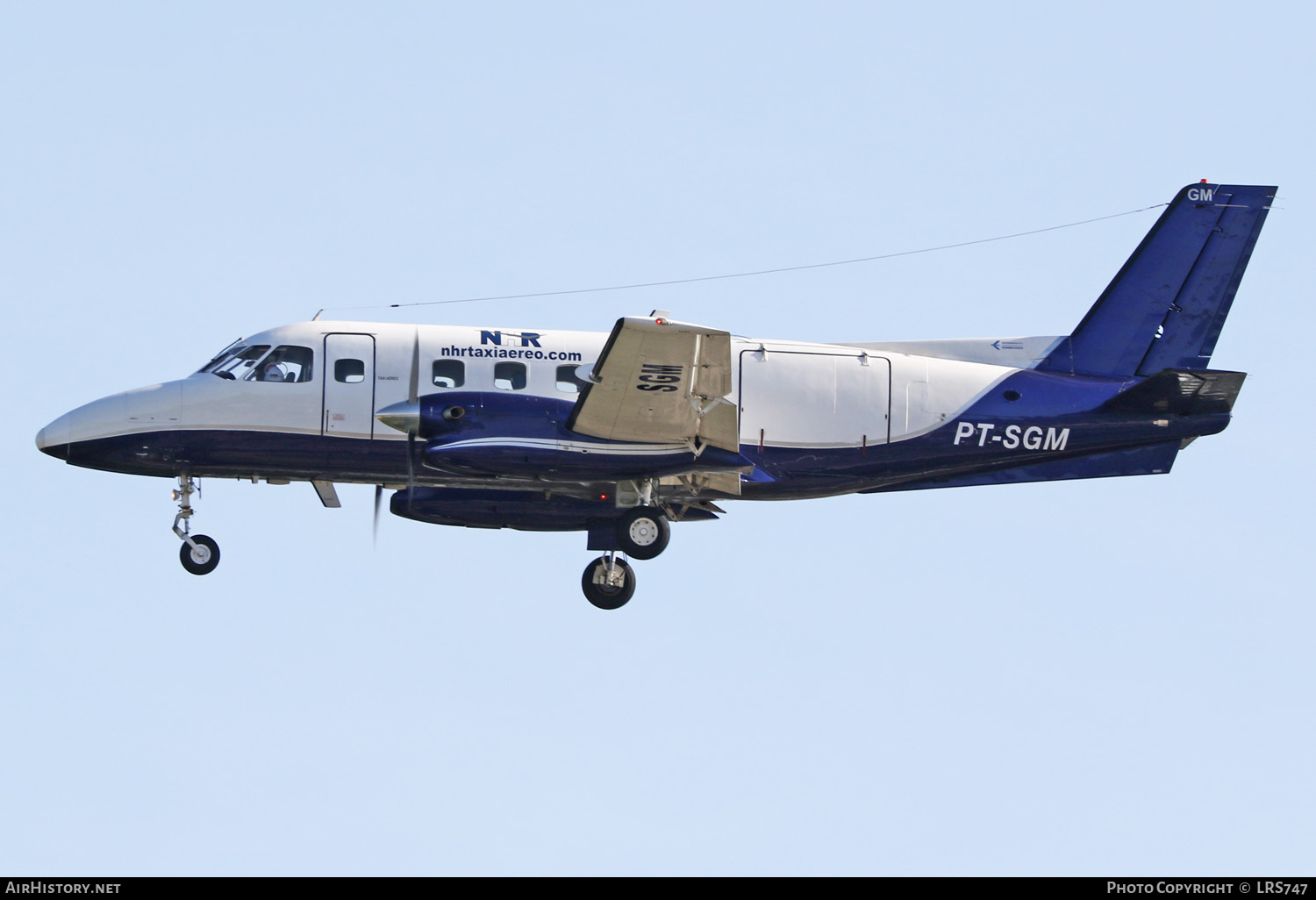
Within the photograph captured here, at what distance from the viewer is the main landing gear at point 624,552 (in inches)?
828

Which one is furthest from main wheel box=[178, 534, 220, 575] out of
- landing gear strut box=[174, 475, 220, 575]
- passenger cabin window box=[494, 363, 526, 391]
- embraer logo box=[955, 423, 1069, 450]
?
embraer logo box=[955, 423, 1069, 450]

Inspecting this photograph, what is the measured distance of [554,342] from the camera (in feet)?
70.6

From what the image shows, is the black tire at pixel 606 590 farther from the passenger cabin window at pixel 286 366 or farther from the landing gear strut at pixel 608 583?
the passenger cabin window at pixel 286 366

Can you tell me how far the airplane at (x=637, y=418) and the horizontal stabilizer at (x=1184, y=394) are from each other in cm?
3

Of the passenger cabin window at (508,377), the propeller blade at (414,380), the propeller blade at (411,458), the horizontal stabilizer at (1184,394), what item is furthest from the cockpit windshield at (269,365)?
the horizontal stabilizer at (1184,394)

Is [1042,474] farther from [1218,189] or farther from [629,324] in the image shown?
[629,324]

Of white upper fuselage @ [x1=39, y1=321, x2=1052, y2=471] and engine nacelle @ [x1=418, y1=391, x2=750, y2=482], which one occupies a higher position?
white upper fuselage @ [x1=39, y1=321, x2=1052, y2=471]

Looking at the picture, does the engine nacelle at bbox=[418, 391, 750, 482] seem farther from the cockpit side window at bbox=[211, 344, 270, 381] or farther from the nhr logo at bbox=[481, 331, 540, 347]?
the cockpit side window at bbox=[211, 344, 270, 381]

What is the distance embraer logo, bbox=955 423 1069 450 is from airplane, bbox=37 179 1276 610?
2 centimetres

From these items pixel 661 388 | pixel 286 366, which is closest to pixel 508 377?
pixel 661 388

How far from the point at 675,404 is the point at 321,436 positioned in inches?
183

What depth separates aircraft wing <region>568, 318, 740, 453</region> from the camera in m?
19.1
